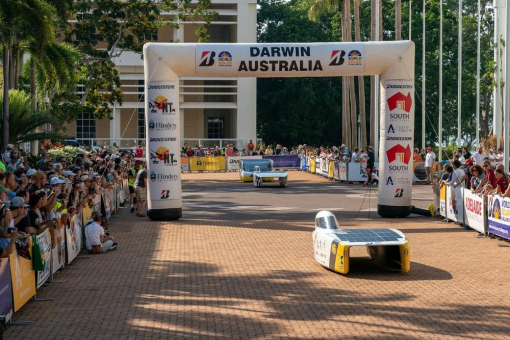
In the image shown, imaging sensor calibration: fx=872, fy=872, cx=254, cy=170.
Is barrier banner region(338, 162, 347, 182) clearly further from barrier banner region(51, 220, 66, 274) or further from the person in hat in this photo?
barrier banner region(51, 220, 66, 274)

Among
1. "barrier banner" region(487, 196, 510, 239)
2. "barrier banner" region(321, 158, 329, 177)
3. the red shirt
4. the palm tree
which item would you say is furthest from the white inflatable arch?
"barrier banner" region(321, 158, 329, 177)

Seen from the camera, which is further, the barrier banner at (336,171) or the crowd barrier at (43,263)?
the barrier banner at (336,171)

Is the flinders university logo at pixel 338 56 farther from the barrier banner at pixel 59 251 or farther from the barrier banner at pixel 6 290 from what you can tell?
the barrier banner at pixel 6 290

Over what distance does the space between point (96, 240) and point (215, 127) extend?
55.0m

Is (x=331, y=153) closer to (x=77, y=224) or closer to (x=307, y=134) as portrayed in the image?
(x=307, y=134)

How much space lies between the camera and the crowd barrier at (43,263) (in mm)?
11453

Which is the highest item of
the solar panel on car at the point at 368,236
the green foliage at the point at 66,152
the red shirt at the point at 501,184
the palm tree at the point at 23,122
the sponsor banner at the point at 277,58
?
the sponsor banner at the point at 277,58

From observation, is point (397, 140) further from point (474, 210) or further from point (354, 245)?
point (354, 245)

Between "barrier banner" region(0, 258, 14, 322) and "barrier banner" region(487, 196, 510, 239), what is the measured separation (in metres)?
11.9

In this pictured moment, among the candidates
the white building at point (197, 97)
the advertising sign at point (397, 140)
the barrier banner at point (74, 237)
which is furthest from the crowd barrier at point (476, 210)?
the white building at point (197, 97)

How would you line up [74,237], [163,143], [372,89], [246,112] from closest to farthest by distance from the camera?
[74,237], [163,143], [372,89], [246,112]

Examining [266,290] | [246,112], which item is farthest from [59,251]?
[246,112]

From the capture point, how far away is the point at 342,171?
45.5 meters

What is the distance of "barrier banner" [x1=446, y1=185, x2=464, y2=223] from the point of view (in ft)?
77.5
